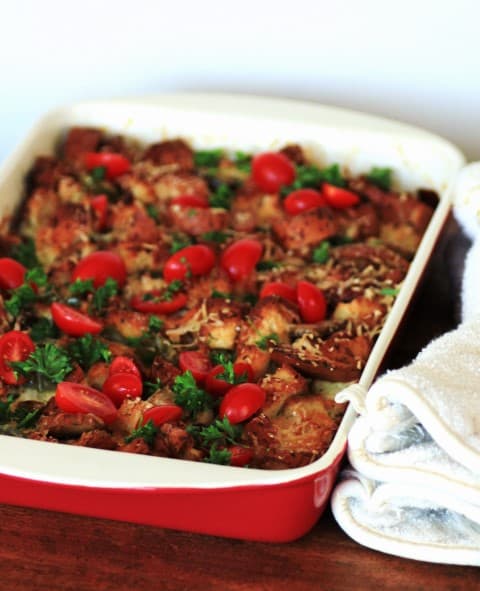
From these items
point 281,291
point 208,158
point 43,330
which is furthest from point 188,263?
point 208,158

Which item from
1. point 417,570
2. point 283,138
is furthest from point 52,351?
point 283,138

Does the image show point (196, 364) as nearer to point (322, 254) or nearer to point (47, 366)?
point (47, 366)

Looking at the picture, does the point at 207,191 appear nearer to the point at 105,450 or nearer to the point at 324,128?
the point at 324,128

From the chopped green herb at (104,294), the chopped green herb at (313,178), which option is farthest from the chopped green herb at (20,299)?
the chopped green herb at (313,178)

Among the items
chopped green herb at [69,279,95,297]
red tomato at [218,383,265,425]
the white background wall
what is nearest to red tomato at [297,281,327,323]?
red tomato at [218,383,265,425]

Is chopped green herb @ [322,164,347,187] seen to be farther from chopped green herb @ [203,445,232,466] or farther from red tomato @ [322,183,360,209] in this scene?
chopped green herb @ [203,445,232,466]
